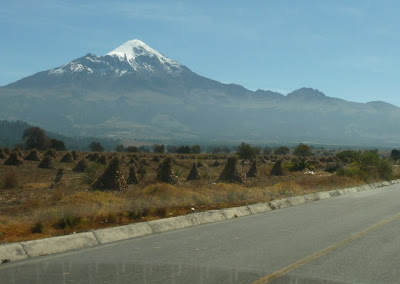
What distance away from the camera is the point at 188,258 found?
372 inches

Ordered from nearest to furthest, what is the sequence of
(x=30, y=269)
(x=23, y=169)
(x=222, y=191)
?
(x=30, y=269) → (x=222, y=191) → (x=23, y=169)

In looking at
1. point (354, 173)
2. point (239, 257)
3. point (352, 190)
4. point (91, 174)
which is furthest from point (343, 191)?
point (239, 257)

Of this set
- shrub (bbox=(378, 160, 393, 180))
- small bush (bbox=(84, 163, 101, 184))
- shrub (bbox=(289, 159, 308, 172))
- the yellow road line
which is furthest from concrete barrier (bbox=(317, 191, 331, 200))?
shrub (bbox=(289, 159, 308, 172))

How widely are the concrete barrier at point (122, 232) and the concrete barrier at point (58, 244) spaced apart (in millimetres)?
208

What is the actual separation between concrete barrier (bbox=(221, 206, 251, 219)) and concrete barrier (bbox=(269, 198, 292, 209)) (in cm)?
209

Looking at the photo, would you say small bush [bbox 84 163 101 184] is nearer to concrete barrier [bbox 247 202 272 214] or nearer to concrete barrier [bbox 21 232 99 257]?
concrete barrier [bbox 247 202 272 214]

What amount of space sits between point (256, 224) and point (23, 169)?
23.8m

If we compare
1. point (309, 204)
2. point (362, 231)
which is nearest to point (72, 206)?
point (362, 231)

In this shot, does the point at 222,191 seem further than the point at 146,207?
Yes

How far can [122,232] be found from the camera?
11.9 meters

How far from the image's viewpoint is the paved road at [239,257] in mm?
8102

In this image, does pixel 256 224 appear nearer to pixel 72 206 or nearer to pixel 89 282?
pixel 72 206

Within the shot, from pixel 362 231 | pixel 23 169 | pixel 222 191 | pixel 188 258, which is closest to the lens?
pixel 188 258

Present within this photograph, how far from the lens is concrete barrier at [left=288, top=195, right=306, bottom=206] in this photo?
67.3ft
